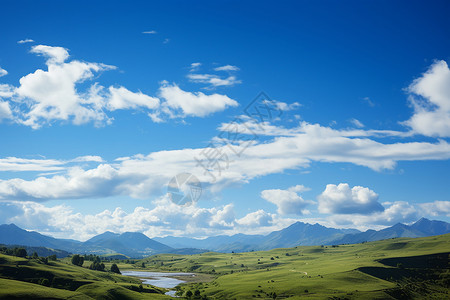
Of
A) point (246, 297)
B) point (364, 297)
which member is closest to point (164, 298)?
point (246, 297)

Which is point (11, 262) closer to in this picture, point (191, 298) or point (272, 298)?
point (191, 298)

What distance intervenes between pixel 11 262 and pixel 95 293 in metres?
61.5

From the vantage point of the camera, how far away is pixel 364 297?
193125mm

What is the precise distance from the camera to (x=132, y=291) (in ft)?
641

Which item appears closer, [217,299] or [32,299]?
[32,299]

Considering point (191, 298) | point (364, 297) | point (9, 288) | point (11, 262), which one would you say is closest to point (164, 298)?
point (191, 298)

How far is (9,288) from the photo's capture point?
461 ft

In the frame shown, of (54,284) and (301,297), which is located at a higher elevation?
(54,284)

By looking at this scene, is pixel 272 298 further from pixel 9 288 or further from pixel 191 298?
pixel 9 288

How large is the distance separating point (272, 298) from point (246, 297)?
Result: 15.3m

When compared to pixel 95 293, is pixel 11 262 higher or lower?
higher

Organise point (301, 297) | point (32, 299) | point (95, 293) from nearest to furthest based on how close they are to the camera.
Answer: point (32, 299) < point (95, 293) < point (301, 297)

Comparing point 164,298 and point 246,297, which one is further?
point 246,297

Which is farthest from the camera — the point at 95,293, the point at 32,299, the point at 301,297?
the point at 301,297
